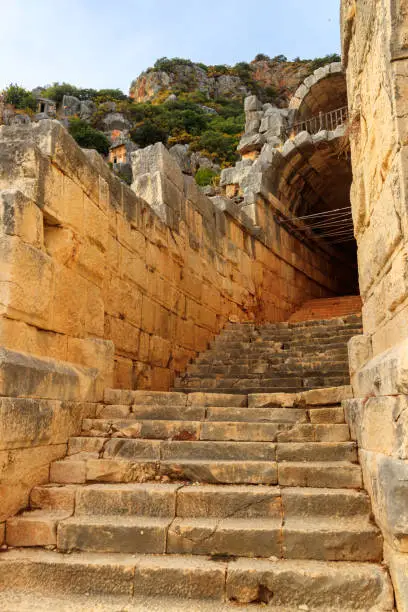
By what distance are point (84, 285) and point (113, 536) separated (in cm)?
254

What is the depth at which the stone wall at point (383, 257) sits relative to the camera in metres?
2.37

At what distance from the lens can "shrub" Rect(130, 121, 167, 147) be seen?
1526 inches

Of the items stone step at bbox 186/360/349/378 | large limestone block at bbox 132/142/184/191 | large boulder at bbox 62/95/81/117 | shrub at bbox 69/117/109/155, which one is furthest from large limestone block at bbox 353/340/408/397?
large boulder at bbox 62/95/81/117

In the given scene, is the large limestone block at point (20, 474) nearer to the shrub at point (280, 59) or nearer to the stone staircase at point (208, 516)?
the stone staircase at point (208, 516)

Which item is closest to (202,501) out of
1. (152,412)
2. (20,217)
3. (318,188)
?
(152,412)

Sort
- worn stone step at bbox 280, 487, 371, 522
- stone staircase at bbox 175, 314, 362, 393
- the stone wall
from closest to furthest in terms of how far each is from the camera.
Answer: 1. the stone wall
2. worn stone step at bbox 280, 487, 371, 522
3. stone staircase at bbox 175, 314, 362, 393

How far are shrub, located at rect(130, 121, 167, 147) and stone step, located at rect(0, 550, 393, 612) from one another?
38593 millimetres

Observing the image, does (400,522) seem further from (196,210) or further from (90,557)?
(196,210)

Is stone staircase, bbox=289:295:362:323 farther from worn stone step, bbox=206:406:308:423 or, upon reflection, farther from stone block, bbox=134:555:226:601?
stone block, bbox=134:555:226:601

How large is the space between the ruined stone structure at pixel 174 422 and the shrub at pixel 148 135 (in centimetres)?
3445

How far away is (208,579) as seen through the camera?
264 centimetres

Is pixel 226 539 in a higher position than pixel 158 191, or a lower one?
lower

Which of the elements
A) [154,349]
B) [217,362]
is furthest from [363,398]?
[217,362]

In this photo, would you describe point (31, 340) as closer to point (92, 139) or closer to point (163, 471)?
point (163, 471)
